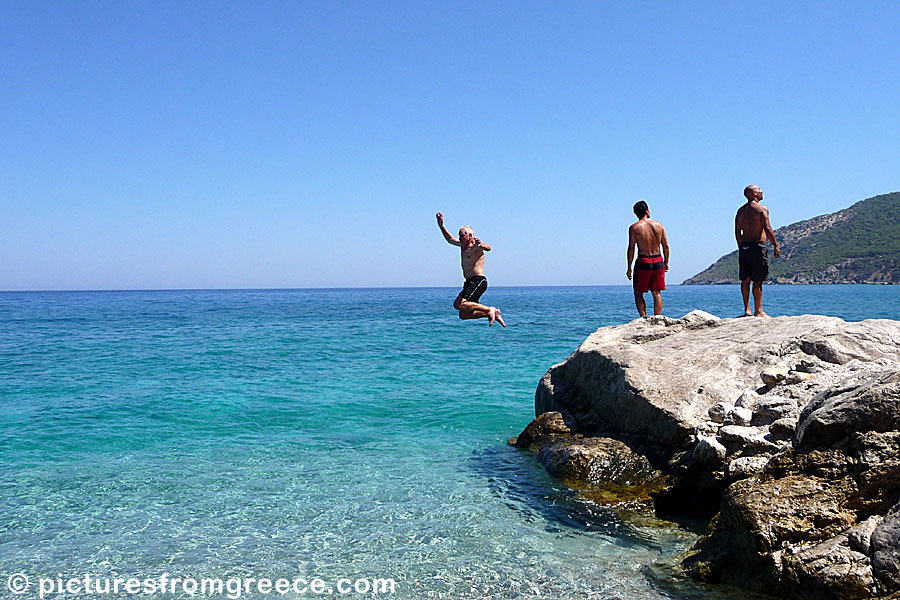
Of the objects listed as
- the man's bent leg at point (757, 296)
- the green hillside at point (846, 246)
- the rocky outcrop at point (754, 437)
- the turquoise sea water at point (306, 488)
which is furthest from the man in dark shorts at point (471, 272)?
→ the green hillside at point (846, 246)

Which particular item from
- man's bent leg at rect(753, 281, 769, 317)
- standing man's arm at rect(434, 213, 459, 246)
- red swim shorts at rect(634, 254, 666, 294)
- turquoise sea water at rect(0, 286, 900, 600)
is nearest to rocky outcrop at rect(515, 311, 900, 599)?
turquoise sea water at rect(0, 286, 900, 600)

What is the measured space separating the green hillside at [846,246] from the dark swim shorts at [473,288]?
114 metres

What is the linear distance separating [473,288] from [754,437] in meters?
5.48

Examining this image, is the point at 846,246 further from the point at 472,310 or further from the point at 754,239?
the point at 472,310

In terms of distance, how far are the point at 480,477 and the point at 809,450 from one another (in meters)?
4.73

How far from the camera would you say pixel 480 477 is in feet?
31.2

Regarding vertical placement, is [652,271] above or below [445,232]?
below

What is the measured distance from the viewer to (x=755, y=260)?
39.4ft

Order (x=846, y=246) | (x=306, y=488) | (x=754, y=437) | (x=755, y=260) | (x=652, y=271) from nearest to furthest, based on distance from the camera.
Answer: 1. (x=754, y=437)
2. (x=306, y=488)
3. (x=652, y=271)
4. (x=755, y=260)
5. (x=846, y=246)

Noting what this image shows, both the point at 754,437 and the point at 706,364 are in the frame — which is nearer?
the point at 754,437

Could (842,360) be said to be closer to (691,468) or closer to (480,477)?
(691,468)

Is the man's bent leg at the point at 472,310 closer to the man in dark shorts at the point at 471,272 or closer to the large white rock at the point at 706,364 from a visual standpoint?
the man in dark shorts at the point at 471,272

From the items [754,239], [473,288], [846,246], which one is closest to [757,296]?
[754,239]

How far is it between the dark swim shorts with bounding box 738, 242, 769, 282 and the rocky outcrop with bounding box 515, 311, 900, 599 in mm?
1894
